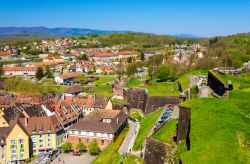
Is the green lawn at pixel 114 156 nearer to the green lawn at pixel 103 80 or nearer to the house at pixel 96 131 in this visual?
the house at pixel 96 131

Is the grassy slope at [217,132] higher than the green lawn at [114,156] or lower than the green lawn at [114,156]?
higher

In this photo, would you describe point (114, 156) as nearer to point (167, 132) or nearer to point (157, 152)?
point (167, 132)

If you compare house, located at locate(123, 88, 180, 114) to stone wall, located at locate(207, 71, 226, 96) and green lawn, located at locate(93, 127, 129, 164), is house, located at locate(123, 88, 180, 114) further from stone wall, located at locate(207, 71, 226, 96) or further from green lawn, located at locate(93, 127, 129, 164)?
green lawn, located at locate(93, 127, 129, 164)

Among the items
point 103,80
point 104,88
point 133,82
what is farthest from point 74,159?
point 103,80

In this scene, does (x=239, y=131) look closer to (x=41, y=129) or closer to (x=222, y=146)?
(x=222, y=146)

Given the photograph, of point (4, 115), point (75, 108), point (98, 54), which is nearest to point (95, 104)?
point (75, 108)

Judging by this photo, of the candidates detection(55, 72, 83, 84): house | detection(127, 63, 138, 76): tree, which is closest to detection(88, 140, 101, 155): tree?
detection(55, 72, 83, 84): house

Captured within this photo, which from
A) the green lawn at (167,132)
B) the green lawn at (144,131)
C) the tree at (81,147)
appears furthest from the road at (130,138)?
the green lawn at (167,132)
